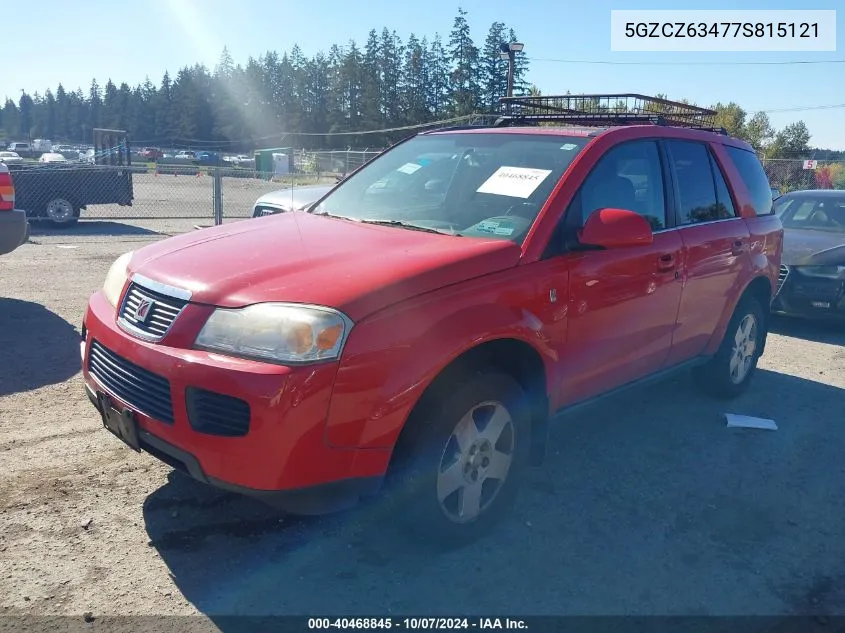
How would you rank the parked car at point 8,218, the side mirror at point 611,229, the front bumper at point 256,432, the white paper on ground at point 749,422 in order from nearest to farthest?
the front bumper at point 256,432
the side mirror at point 611,229
the white paper on ground at point 749,422
the parked car at point 8,218

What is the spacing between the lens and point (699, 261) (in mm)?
4520

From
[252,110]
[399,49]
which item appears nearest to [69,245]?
[399,49]

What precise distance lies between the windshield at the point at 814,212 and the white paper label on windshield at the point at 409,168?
6.44 metres

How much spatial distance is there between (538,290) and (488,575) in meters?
1.29

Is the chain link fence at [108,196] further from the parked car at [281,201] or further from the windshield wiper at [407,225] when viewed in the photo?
the windshield wiper at [407,225]

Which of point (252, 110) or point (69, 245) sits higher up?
point (252, 110)

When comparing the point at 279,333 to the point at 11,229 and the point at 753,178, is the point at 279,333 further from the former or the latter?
the point at 11,229

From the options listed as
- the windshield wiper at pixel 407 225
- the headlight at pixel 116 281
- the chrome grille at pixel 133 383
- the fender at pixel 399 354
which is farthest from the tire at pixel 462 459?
the headlight at pixel 116 281

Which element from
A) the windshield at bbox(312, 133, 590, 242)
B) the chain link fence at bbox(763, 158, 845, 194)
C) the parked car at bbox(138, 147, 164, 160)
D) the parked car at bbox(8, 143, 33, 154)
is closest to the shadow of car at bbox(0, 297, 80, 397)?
the windshield at bbox(312, 133, 590, 242)

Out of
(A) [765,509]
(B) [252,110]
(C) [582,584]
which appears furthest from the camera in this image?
(B) [252,110]

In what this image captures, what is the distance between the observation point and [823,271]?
782 cm

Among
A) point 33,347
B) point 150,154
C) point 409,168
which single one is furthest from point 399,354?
point 150,154

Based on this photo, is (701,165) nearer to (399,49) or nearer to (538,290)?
(538,290)

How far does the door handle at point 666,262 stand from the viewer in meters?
4.12
